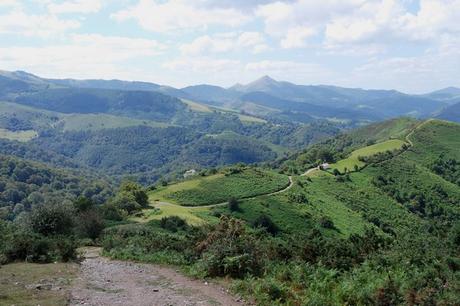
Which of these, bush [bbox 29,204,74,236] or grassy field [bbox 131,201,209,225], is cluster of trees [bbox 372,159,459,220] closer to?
grassy field [bbox 131,201,209,225]

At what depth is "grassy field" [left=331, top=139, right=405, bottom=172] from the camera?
136 m

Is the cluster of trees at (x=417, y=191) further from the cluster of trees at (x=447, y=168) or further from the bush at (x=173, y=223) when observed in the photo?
the bush at (x=173, y=223)

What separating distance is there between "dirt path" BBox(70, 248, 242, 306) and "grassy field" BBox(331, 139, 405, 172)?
112 m

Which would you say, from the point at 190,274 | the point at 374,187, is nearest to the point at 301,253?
the point at 190,274

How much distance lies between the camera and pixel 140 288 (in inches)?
826

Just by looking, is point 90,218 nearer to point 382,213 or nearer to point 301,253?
point 301,253

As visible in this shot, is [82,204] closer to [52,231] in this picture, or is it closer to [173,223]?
[173,223]

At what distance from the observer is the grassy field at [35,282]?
57.8 feet

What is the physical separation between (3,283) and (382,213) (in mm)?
95548

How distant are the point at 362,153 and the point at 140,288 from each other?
144 meters

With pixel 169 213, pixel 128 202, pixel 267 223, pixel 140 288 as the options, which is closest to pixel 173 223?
pixel 169 213

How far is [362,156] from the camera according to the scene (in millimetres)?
147125

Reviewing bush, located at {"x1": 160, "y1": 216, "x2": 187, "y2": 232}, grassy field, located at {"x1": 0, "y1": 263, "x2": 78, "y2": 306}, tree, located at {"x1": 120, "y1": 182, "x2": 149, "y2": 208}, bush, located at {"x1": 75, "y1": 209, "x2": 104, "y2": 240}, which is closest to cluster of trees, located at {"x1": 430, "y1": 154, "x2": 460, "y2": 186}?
tree, located at {"x1": 120, "y1": 182, "x2": 149, "y2": 208}

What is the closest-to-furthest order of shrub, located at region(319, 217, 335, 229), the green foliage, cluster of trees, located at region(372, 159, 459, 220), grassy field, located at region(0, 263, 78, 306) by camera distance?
grassy field, located at region(0, 263, 78, 306) < the green foliage < shrub, located at region(319, 217, 335, 229) < cluster of trees, located at region(372, 159, 459, 220)
